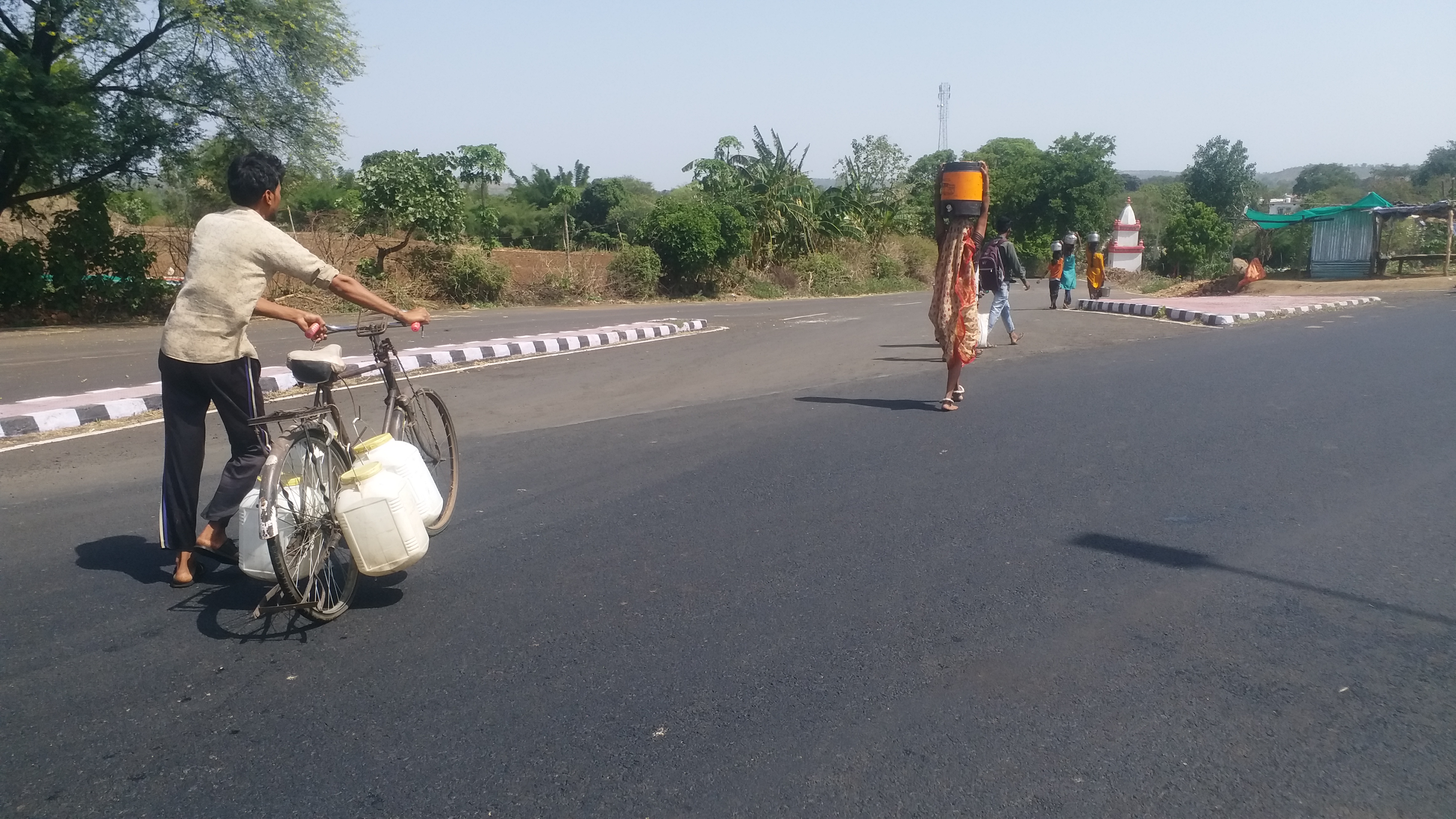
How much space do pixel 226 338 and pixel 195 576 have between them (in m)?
1.13

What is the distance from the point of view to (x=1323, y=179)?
10688 centimetres

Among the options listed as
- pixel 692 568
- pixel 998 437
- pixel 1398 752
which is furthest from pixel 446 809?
pixel 998 437

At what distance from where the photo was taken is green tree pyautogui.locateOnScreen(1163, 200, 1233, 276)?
40.1 m

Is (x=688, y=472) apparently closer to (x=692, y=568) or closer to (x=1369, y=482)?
(x=692, y=568)

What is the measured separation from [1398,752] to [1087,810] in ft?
3.47

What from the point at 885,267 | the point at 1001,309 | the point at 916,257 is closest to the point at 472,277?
the point at 1001,309

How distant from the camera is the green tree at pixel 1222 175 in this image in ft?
216

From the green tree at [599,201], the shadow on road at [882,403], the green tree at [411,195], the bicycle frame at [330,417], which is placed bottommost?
the shadow on road at [882,403]

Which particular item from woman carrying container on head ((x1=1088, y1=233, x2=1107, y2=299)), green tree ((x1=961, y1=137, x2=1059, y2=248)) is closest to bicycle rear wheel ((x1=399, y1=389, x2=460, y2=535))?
woman carrying container on head ((x1=1088, y1=233, x2=1107, y2=299))

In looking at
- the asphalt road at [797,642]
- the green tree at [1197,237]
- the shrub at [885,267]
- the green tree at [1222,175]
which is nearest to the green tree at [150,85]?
the asphalt road at [797,642]

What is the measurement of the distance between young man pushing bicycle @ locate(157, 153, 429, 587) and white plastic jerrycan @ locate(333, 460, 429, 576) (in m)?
0.57

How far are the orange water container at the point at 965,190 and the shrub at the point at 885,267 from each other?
29631 mm

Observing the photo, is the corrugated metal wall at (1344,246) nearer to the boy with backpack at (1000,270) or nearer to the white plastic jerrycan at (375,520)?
the boy with backpack at (1000,270)

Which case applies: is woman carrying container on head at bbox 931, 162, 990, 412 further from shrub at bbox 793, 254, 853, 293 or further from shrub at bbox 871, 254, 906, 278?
shrub at bbox 871, 254, 906, 278
